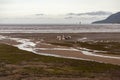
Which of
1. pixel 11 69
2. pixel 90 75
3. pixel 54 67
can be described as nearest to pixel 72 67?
pixel 54 67

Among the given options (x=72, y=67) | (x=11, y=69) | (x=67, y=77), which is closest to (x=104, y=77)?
(x=67, y=77)

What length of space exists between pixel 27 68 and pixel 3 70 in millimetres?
2426

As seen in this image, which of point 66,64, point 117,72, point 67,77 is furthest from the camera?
point 66,64

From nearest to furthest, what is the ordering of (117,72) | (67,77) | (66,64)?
1. (67,77)
2. (117,72)
3. (66,64)

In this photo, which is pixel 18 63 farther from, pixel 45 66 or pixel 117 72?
pixel 117 72

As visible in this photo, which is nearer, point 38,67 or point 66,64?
point 38,67

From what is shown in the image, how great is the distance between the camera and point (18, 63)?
29.8 metres

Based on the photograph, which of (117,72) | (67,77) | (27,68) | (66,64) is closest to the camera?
(67,77)

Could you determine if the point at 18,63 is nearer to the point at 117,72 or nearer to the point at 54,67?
the point at 54,67

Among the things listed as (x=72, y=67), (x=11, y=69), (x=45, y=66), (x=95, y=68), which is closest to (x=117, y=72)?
(x=95, y=68)

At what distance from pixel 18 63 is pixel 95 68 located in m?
8.17

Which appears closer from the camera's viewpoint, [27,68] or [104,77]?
[104,77]

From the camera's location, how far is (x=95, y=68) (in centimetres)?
2705

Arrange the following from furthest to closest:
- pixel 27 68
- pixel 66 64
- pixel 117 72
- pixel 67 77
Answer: pixel 66 64 < pixel 27 68 < pixel 117 72 < pixel 67 77
